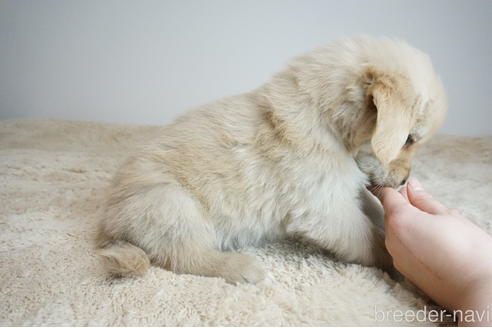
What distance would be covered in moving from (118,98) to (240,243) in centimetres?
206

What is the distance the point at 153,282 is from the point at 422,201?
34.6 inches

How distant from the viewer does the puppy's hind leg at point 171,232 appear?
1184 mm

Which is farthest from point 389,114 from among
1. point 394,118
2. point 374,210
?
point 374,210

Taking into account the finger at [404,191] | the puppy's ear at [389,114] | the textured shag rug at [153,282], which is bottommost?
the textured shag rug at [153,282]

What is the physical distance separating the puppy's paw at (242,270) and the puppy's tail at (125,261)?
24 centimetres

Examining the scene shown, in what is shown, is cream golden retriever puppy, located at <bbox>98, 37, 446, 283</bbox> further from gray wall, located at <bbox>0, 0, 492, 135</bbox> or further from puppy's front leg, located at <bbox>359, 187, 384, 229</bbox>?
gray wall, located at <bbox>0, 0, 492, 135</bbox>

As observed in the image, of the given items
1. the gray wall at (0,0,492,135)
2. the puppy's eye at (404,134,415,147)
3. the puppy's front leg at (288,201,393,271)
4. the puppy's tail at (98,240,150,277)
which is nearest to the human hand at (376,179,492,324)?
the puppy's front leg at (288,201,393,271)

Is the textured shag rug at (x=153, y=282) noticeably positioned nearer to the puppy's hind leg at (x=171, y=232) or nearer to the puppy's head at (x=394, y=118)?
the puppy's hind leg at (x=171, y=232)

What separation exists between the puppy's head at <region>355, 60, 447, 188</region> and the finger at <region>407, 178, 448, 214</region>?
0.21ft

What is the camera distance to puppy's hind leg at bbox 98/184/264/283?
118 centimetres

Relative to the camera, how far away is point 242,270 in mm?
1150

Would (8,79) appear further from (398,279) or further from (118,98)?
(398,279)

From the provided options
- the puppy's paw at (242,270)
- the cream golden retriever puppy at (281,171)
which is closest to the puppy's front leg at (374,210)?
the cream golden retriever puppy at (281,171)

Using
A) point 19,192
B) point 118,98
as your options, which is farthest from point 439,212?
point 118,98
